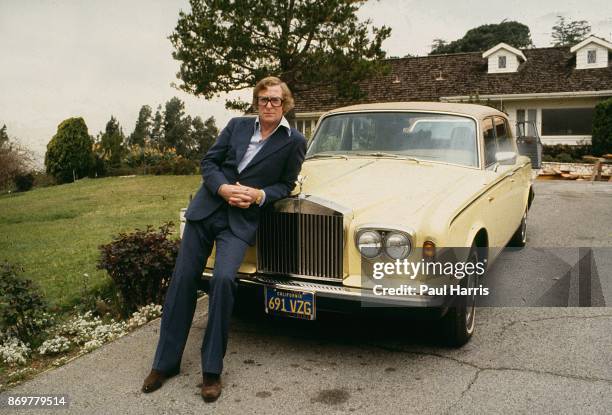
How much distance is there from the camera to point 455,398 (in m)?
3.50

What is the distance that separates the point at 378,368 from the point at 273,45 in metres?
15.2

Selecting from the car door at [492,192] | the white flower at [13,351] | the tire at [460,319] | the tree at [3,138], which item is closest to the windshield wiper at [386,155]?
the car door at [492,192]

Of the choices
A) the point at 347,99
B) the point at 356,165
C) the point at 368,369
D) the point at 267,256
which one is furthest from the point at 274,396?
the point at 347,99

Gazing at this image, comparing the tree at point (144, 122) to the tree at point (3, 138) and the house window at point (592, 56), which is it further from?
the house window at point (592, 56)

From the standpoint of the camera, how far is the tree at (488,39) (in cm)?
5350

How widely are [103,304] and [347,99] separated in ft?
47.0

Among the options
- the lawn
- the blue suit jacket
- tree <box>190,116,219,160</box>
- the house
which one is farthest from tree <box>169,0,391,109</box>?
tree <box>190,116,219,160</box>

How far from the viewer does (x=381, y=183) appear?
4.59 metres

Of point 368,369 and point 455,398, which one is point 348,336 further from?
point 455,398

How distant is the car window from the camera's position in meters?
5.45

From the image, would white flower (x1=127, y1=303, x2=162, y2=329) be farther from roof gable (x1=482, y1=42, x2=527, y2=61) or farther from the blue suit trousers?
roof gable (x1=482, y1=42, x2=527, y2=61)

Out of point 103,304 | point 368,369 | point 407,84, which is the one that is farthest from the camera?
point 407,84

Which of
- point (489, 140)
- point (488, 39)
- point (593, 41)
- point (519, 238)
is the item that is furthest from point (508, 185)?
point (488, 39)

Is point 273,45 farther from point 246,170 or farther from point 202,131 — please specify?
point 202,131
